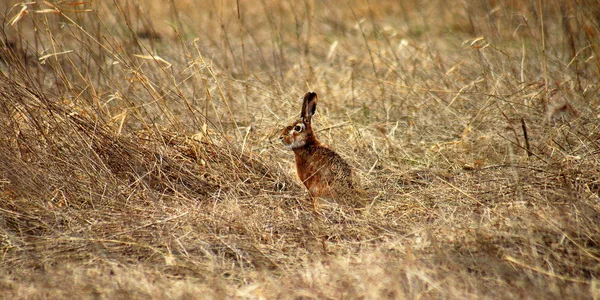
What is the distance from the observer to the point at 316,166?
12.6 feet

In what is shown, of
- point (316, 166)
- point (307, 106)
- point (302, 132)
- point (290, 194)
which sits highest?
point (307, 106)

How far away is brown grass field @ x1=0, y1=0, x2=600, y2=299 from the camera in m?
2.96

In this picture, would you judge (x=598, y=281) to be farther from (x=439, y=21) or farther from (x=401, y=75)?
(x=439, y=21)

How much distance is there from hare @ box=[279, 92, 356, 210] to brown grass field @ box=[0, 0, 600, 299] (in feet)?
0.29

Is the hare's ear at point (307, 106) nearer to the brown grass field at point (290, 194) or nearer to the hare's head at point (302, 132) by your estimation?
the hare's head at point (302, 132)

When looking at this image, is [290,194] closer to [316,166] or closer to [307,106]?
[316,166]

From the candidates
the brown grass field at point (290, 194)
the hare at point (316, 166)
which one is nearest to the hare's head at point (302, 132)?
the hare at point (316, 166)

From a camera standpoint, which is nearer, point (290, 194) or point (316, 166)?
point (316, 166)

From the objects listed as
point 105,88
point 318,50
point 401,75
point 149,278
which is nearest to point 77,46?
point 105,88

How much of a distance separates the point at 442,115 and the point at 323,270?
2.17m

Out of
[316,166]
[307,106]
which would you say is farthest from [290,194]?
[307,106]

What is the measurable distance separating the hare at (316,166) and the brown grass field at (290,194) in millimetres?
88

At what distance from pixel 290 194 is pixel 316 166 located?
241mm

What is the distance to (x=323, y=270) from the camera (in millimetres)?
3066
